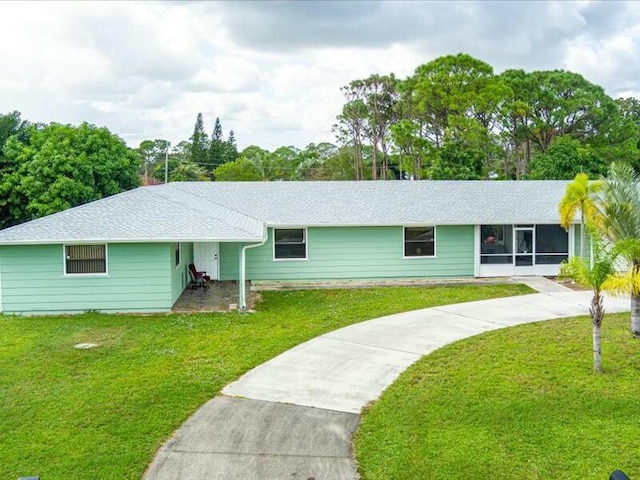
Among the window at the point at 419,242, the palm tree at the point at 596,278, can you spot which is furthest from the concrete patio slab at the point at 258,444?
the window at the point at 419,242

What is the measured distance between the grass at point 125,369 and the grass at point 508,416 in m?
2.88

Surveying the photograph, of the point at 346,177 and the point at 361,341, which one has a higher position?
the point at 346,177

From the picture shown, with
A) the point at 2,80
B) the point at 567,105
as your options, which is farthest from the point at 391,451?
the point at 567,105

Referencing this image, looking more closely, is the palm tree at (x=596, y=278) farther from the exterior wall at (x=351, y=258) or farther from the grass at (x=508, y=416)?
the exterior wall at (x=351, y=258)

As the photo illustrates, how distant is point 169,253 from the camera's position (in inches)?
587

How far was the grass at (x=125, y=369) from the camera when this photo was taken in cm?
664

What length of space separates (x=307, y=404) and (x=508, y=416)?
9.31 ft

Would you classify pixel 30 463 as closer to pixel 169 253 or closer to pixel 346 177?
pixel 169 253

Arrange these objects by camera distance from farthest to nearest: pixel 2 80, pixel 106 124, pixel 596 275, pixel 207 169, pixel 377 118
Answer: pixel 207 169 < pixel 377 118 < pixel 106 124 < pixel 2 80 < pixel 596 275

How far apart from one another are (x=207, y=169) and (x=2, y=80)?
38.9 metres

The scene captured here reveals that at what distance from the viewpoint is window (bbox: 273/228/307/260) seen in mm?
19844

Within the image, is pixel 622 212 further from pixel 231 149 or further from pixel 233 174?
pixel 231 149

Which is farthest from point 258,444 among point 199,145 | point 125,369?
point 199,145

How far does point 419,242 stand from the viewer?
20.2 metres
